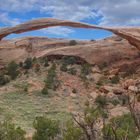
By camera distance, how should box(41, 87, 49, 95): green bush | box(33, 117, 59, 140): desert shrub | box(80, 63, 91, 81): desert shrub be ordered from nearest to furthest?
box(33, 117, 59, 140): desert shrub → box(41, 87, 49, 95): green bush → box(80, 63, 91, 81): desert shrub

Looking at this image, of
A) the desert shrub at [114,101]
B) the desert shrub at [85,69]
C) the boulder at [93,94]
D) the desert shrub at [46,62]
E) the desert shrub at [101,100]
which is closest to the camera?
the desert shrub at [101,100]

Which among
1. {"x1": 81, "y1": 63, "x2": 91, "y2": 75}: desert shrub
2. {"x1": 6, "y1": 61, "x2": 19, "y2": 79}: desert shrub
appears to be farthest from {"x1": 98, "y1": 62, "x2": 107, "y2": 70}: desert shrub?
{"x1": 6, "y1": 61, "x2": 19, "y2": 79}: desert shrub

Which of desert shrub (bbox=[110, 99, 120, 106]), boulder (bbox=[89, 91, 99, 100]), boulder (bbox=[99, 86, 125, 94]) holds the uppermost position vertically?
boulder (bbox=[99, 86, 125, 94])

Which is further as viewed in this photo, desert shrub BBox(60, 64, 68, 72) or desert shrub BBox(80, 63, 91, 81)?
desert shrub BBox(60, 64, 68, 72)

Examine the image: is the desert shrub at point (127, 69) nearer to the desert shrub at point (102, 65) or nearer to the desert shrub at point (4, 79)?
the desert shrub at point (102, 65)

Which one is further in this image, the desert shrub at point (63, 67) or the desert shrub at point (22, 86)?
the desert shrub at point (63, 67)

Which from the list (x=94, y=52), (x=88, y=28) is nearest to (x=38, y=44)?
(x=94, y=52)

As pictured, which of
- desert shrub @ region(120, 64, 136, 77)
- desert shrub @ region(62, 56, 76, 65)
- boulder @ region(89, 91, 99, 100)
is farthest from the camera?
desert shrub @ region(62, 56, 76, 65)

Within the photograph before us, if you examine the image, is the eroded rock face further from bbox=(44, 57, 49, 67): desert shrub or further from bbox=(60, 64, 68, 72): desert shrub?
bbox=(44, 57, 49, 67): desert shrub

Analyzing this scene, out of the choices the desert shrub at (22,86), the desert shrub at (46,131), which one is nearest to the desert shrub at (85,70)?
the desert shrub at (22,86)

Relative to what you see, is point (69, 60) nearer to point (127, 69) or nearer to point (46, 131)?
point (127, 69)

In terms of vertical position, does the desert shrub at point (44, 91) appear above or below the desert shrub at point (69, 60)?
below

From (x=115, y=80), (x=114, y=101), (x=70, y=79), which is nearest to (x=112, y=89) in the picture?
(x=115, y=80)

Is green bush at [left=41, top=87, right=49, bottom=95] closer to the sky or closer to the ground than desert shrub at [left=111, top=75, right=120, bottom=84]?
closer to the ground
